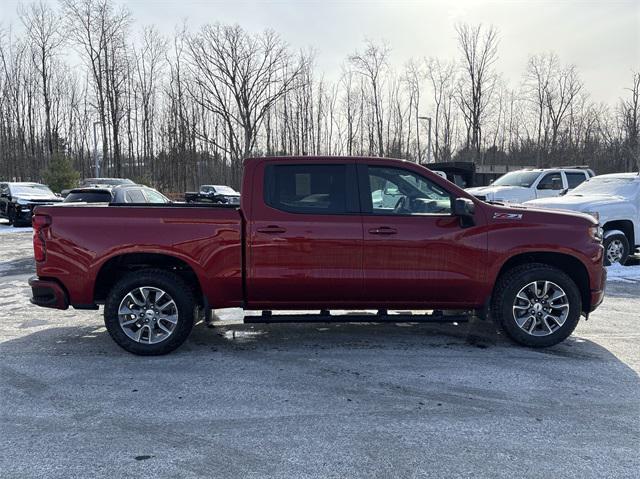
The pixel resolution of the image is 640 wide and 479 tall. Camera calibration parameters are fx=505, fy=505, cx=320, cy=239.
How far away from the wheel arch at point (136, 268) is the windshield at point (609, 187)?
31.3 ft

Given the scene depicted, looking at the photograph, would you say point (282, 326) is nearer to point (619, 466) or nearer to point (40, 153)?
point (619, 466)

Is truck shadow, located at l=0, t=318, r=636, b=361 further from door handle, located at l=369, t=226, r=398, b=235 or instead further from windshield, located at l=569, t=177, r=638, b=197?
windshield, located at l=569, t=177, r=638, b=197

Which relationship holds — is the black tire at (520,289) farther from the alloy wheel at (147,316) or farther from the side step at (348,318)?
the alloy wheel at (147,316)

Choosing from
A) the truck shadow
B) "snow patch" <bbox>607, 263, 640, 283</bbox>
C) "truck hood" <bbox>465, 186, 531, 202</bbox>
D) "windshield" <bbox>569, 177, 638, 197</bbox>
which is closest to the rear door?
the truck shadow

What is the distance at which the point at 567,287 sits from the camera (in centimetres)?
516

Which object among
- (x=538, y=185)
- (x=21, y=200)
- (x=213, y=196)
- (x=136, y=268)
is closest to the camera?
(x=136, y=268)

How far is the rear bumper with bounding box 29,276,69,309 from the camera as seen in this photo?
198 inches

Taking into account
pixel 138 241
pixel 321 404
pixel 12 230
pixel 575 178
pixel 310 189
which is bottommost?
pixel 321 404

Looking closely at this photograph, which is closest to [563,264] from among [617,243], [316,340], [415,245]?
[415,245]

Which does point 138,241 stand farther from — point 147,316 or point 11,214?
point 11,214

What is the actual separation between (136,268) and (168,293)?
52cm

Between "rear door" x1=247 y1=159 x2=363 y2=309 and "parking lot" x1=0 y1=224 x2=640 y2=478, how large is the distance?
25.7 inches

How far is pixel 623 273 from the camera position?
10.1 meters

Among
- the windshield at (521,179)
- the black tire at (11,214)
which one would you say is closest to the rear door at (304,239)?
the windshield at (521,179)
